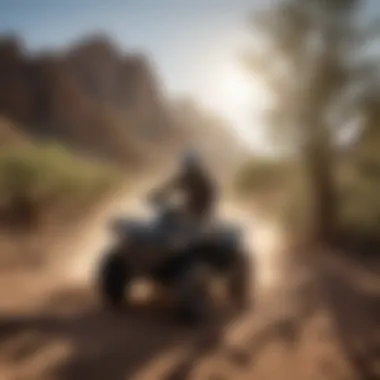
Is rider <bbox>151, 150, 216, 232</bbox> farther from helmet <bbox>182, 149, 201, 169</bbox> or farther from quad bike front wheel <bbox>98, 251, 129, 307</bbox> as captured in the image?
quad bike front wheel <bbox>98, 251, 129, 307</bbox>

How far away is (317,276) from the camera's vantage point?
9.54 metres

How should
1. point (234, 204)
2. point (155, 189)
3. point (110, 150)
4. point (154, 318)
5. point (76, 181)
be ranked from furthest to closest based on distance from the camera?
1. point (110, 150)
2. point (234, 204)
3. point (76, 181)
4. point (155, 189)
5. point (154, 318)

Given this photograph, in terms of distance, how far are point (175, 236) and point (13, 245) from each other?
Result: 5.31m

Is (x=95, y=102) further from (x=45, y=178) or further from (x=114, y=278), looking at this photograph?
(x=114, y=278)

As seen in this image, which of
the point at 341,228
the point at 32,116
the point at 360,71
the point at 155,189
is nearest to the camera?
the point at 155,189

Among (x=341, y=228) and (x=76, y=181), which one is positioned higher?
(x=76, y=181)

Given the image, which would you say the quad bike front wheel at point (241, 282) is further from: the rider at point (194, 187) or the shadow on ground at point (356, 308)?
the shadow on ground at point (356, 308)

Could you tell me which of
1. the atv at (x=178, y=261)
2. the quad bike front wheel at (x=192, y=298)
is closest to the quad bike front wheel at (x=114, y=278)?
the atv at (x=178, y=261)

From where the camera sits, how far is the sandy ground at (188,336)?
484cm

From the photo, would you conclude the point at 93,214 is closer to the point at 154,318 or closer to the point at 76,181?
the point at 76,181

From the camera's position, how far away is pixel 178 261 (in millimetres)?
6742

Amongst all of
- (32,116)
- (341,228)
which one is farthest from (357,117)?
(32,116)

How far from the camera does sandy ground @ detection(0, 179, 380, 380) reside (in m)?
4.84

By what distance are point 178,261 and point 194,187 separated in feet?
3.09
